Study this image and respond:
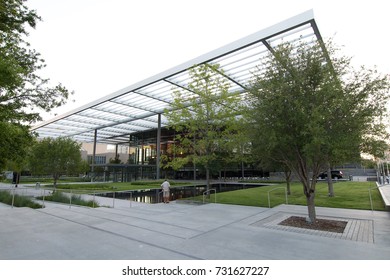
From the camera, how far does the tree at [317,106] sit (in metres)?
7.64

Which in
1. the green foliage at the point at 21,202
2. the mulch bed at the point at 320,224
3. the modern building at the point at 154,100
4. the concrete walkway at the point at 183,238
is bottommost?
the mulch bed at the point at 320,224

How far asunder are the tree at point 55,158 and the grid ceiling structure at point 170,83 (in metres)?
7.83

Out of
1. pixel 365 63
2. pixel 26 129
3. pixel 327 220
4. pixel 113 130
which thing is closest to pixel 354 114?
pixel 365 63

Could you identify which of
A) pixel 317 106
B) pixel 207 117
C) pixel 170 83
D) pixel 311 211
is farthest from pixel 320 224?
pixel 170 83

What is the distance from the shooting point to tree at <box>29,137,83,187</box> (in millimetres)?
22484

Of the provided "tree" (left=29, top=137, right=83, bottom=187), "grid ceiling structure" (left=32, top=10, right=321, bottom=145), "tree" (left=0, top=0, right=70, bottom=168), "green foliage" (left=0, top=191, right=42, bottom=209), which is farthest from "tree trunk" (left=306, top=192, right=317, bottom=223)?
"tree" (left=29, top=137, right=83, bottom=187)

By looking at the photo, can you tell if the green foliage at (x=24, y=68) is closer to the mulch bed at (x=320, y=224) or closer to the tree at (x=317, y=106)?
the tree at (x=317, y=106)

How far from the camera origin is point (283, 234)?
23.9 feet

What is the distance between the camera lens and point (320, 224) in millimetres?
8547

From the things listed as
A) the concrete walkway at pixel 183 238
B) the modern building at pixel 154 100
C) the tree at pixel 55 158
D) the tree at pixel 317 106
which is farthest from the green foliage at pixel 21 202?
the tree at pixel 317 106

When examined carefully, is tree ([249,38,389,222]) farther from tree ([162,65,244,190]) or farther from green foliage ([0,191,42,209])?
green foliage ([0,191,42,209])

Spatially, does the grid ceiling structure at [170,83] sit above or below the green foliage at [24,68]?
above

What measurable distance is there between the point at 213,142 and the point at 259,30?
8712 millimetres

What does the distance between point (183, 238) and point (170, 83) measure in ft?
Result: 63.9
